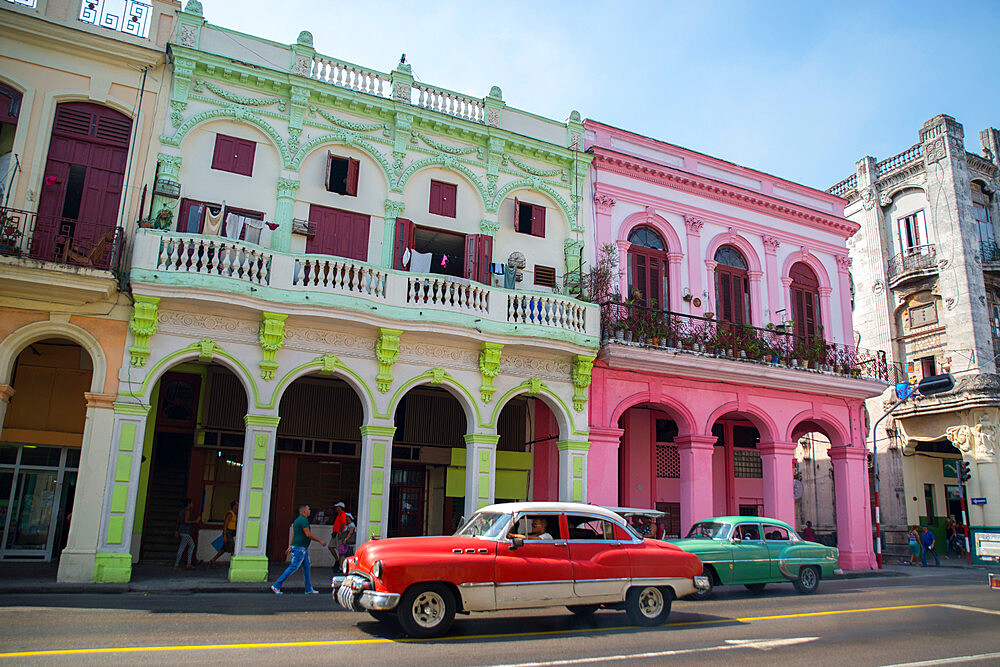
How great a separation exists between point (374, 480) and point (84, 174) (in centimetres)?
913

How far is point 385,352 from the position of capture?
16.1 metres

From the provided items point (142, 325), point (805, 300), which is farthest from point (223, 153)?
point (805, 300)

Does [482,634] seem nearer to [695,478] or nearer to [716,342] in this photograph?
[695,478]

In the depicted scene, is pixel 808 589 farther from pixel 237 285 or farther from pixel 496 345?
pixel 237 285

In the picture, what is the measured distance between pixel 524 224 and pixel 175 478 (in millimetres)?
11474

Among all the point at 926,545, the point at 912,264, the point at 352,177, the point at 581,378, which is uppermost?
the point at 912,264

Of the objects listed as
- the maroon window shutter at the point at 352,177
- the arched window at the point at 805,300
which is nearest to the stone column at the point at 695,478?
the arched window at the point at 805,300

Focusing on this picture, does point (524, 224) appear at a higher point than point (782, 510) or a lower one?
higher

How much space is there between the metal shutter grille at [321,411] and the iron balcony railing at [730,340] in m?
7.23

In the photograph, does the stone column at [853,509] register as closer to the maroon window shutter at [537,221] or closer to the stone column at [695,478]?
the stone column at [695,478]

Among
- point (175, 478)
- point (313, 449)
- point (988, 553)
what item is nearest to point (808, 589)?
point (988, 553)

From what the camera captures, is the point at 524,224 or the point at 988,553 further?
the point at 524,224

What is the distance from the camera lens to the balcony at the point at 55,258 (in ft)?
44.4

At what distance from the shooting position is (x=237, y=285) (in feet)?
47.6
